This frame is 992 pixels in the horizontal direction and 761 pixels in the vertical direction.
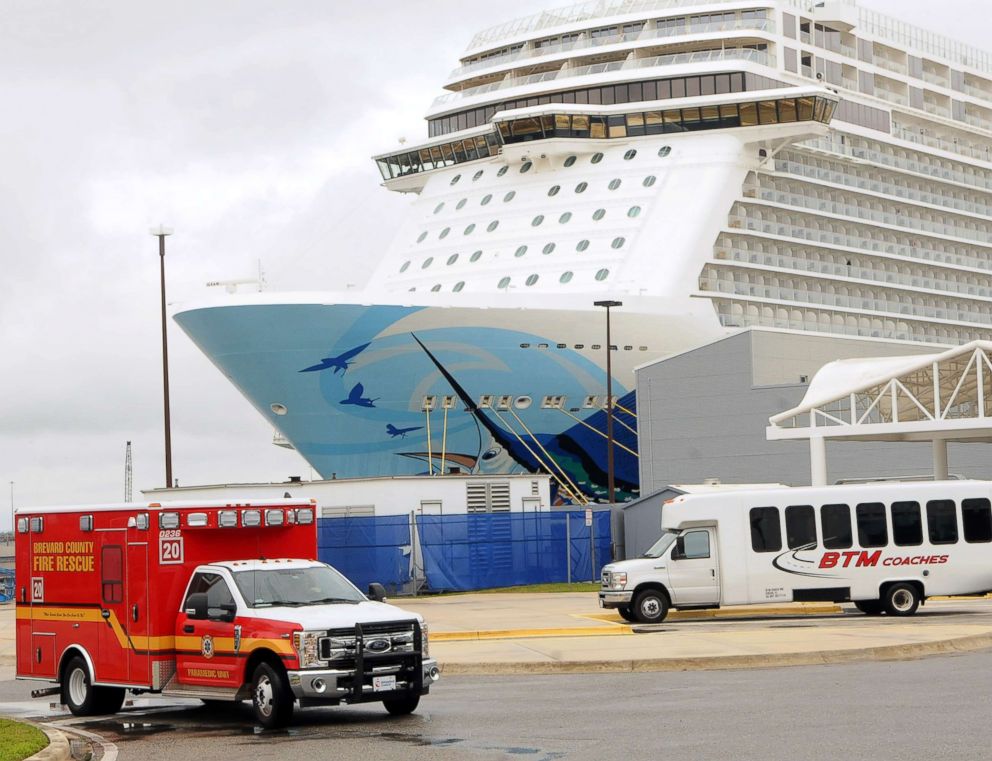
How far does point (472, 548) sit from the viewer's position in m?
34.2

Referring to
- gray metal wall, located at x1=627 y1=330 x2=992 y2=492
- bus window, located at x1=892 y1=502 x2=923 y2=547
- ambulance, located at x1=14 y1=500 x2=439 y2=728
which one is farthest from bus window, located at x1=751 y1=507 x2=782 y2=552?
gray metal wall, located at x1=627 y1=330 x2=992 y2=492

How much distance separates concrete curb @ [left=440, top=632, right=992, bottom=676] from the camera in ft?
56.9

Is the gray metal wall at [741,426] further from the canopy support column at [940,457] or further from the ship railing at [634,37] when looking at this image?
the ship railing at [634,37]

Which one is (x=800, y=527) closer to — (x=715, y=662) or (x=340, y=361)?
(x=715, y=662)

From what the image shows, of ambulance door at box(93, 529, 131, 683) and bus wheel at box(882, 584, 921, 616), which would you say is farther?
bus wheel at box(882, 584, 921, 616)

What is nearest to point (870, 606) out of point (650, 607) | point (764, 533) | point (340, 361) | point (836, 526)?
point (836, 526)

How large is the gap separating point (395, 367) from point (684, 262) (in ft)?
33.8

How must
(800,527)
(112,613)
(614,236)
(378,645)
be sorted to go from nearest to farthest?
(378,645) → (112,613) → (800,527) → (614,236)

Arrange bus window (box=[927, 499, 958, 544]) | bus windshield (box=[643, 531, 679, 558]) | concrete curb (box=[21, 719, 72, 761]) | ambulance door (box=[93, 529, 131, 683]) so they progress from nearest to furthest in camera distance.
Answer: concrete curb (box=[21, 719, 72, 761]) → ambulance door (box=[93, 529, 131, 683]) → bus windshield (box=[643, 531, 679, 558]) → bus window (box=[927, 499, 958, 544])

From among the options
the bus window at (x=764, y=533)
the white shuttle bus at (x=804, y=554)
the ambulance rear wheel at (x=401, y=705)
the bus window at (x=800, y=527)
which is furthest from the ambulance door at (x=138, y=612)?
the bus window at (x=800, y=527)

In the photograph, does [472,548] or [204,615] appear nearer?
[204,615]

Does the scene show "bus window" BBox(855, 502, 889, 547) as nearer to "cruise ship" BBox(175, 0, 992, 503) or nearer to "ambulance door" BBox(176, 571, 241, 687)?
"ambulance door" BBox(176, 571, 241, 687)

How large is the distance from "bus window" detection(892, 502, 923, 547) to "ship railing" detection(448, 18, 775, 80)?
32861 millimetres

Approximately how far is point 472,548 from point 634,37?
26.7m
